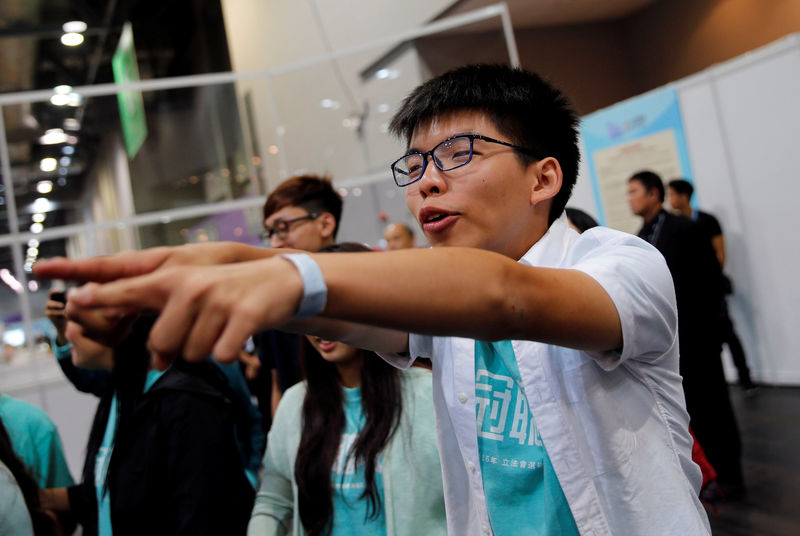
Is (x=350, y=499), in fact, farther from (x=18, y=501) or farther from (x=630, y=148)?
(x=630, y=148)

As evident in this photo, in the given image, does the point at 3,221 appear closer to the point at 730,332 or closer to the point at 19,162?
the point at 19,162

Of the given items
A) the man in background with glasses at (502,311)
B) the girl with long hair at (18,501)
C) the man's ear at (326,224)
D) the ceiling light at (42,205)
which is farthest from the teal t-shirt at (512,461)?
the ceiling light at (42,205)

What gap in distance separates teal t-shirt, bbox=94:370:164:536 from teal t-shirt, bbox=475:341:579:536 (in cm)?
123

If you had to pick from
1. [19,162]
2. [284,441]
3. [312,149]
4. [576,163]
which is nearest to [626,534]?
[576,163]

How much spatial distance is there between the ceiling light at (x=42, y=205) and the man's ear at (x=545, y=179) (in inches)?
247

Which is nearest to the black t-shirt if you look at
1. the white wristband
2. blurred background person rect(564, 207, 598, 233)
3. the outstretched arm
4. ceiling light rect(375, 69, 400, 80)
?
blurred background person rect(564, 207, 598, 233)

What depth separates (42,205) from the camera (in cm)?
638

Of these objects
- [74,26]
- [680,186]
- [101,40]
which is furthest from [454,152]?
[101,40]

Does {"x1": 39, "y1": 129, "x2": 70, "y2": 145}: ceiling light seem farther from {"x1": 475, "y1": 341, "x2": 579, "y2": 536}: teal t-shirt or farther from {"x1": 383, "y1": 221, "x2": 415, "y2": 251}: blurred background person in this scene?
{"x1": 475, "y1": 341, "x2": 579, "y2": 536}: teal t-shirt

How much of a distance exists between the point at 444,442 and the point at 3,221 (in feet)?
20.3

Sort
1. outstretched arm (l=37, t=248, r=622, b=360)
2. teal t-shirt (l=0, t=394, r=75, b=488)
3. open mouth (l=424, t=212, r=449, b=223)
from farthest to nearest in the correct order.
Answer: teal t-shirt (l=0, t=394, r=75, b=488)
open mouth (l=424, t=212, r=449, b=223)
outstretched arm (l=37, t=248, r=622, b=360)

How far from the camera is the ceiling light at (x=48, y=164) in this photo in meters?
6.50

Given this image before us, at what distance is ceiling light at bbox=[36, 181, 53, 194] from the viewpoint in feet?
21.0

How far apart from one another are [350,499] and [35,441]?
117 cm
